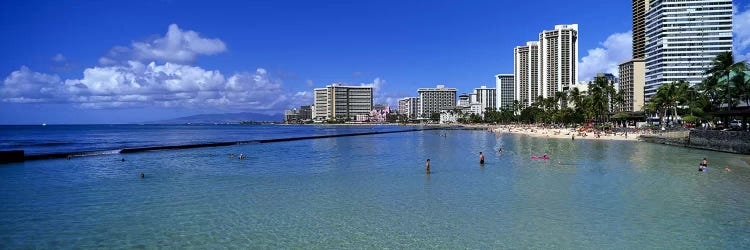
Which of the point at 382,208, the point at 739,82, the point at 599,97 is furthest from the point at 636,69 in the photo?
the point at 382,208

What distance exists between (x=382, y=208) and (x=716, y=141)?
48428 mm

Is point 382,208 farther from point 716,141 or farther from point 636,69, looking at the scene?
point 636,69

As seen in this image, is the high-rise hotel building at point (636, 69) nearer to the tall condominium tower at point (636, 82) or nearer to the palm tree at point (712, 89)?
the tall condominium tower at point (636, 82)

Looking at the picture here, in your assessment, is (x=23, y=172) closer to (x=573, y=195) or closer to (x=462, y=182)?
(x=462, y=182)

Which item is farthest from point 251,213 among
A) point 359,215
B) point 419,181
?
point 419,181

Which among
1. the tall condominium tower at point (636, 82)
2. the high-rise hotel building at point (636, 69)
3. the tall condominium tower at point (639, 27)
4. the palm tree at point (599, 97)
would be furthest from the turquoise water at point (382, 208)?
the tall condominium tower at point (639, 27)

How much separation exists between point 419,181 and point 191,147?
159 feet

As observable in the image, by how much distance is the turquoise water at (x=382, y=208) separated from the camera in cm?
1488

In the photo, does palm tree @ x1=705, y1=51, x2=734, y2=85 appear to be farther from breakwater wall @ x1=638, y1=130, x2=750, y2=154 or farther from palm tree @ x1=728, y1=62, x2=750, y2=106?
breakwater wall @ x1=638, y1=130, x2=750, y2=154

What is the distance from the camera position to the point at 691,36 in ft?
458

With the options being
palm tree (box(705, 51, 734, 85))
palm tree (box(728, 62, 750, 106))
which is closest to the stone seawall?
palm tree (box(728, 62, 750, 106))

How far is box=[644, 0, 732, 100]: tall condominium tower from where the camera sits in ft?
455

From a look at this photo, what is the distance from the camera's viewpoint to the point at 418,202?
A: 2103 cm

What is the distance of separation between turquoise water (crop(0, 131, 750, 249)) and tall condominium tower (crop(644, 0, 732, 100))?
129487 mm
